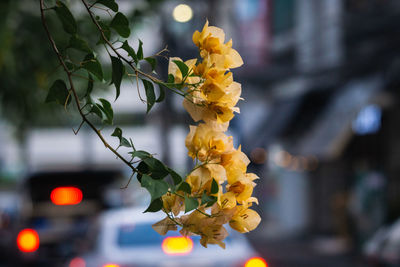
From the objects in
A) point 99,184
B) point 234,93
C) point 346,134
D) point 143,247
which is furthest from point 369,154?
point 234,93

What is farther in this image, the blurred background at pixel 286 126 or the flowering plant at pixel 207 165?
the blurred background at pixel 286 126

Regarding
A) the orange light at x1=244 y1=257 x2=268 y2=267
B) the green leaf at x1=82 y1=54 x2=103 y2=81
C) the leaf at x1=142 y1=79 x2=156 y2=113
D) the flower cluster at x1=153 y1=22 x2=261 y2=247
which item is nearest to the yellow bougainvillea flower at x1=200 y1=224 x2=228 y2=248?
the flower cluster at x1=153 y1=22 x2=261 y2=247

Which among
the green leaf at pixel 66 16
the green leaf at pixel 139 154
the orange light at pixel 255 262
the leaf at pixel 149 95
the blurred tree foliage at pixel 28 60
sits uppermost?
the blurred tree foliage at pixel 28 60

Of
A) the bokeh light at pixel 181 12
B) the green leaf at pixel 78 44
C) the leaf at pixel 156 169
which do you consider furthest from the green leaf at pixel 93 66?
the bokeh light at pixel 181 12

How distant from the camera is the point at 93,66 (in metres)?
1.61

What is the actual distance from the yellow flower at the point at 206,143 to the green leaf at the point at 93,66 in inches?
14.7

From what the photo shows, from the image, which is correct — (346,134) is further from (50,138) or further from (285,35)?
(50,138)

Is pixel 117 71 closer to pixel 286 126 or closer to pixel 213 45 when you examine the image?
pixel 213 45

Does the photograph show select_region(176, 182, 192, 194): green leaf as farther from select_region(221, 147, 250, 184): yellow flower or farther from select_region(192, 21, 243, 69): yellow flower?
select_region(192, 21, 243, 69): yellow flower

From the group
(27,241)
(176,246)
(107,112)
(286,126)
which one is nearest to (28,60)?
(176,246)

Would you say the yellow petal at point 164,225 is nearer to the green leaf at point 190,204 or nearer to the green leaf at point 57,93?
the green leaf at point 190,204

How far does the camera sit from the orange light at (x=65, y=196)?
10109 mm

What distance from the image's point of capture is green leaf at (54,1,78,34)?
5.27ft

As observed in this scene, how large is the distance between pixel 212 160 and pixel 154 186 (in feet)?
0.50
